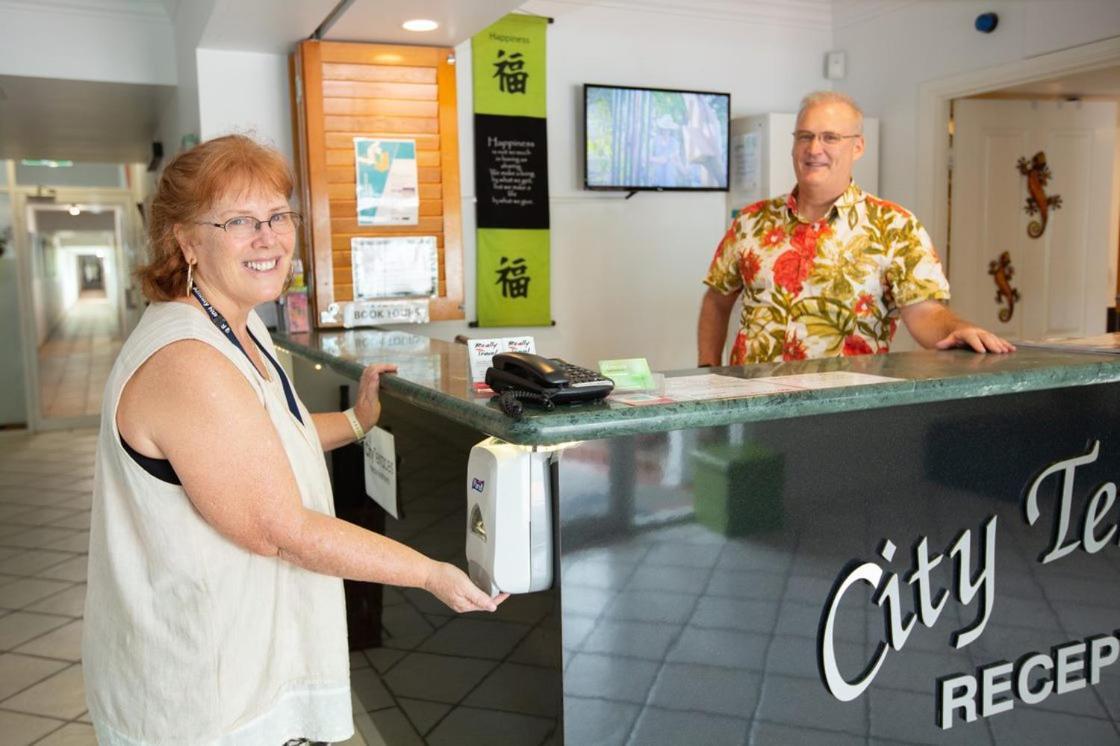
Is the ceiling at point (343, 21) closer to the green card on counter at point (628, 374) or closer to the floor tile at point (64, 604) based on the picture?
the green card on counter at point (628, 374)

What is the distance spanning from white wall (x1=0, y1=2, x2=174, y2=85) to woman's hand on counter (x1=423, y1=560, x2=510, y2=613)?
13.1 ft

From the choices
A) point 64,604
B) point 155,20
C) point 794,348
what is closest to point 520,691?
point 794,348

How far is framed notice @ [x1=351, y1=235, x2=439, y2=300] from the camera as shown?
3.81m

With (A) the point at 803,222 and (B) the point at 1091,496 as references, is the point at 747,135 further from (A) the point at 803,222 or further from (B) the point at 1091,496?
(B) the point at 1091,496

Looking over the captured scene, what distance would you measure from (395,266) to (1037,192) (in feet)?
12.2

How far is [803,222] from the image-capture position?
281 centimetres

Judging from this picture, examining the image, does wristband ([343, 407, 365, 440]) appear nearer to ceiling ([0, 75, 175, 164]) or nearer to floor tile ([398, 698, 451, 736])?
floor tile ([398, 698, 451, 736])

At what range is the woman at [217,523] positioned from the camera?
1345mm

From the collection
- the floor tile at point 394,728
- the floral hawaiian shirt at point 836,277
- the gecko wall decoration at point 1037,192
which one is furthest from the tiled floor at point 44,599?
the gecko wall decoration at point 1037,192

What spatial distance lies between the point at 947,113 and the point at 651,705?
14.6 feet

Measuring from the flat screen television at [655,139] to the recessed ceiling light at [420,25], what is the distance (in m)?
1.45

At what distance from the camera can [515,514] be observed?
1387mm

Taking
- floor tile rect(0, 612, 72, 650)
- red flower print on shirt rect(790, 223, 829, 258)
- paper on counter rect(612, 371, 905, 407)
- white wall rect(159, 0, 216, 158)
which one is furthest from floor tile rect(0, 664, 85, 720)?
red flower print on shirt rect(790, 223, 829, 258)

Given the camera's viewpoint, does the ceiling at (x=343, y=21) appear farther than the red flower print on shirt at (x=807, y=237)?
Yes
